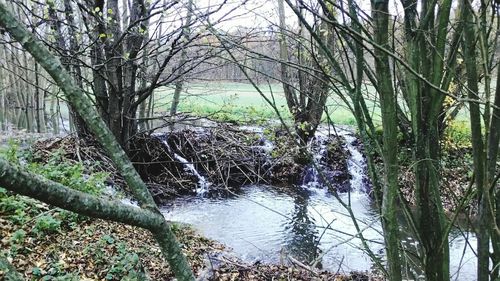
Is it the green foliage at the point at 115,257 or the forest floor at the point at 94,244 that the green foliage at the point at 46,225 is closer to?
the forest floor at the point at 94,244

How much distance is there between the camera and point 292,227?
8.37m

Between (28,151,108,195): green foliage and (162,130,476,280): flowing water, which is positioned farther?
(162,130,476,280): flowing water

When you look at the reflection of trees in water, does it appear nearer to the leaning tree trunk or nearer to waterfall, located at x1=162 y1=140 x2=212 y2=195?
waterfall, located at x1=162 y1=140 x2=212 y2=195

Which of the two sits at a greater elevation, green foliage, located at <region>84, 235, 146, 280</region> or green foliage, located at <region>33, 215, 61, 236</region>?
green foliage, located at <region>33, 215, 61, 236</region>

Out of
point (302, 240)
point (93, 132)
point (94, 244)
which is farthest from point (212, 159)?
point (93, 132)

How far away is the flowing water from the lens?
22.5 ft

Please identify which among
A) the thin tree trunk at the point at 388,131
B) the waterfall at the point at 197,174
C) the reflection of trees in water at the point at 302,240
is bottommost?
the reflection of trees in water at the point at 302,240

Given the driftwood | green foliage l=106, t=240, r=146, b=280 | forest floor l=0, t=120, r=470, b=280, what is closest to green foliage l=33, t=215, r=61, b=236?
forest floor l=0, t=120, r=470, b=280

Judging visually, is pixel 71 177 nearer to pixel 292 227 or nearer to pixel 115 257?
pixel 115 257

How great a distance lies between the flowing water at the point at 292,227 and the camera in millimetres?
6859

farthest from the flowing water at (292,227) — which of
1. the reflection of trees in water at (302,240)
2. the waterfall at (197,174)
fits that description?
the waterfall at (197,174)

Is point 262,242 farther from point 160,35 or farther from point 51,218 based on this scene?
point 160,35

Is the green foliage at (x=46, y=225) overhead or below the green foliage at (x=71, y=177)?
below

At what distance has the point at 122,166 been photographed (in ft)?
4.43
